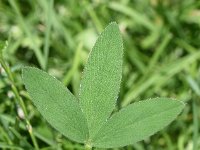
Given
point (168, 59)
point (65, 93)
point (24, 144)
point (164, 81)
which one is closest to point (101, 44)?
point (65, 93)

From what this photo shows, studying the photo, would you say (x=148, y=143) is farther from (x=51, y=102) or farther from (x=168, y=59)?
(x=51, y=102)

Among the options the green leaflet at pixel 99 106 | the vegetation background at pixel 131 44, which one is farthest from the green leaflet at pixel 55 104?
the vegetation background at pixel 131 44

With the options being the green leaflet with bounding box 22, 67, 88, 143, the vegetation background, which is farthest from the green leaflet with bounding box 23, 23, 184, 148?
the vegetation background

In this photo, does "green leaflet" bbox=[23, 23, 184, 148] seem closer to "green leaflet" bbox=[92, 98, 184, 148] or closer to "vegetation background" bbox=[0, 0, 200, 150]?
"green leaflet" bbox=[92, 98, 184, 148]

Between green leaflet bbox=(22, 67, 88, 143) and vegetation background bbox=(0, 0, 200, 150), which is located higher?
vegetation background bbox=(0, 0, 200, 150)

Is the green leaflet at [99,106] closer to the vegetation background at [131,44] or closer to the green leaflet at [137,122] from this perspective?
the green leaflet at [137,122]

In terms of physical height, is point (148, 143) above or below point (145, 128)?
above

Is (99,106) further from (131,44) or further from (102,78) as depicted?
(131,44)
